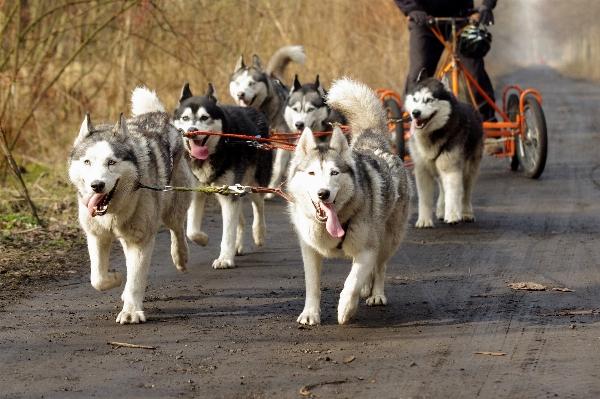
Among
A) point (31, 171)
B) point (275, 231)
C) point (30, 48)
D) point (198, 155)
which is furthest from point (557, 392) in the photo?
point (31, 171)

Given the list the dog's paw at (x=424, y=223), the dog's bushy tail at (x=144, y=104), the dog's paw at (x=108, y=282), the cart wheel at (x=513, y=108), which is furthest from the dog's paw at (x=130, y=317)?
the cart wheel at (x=513, y=108)

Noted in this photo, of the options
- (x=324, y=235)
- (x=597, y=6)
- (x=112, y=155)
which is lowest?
(x=324, y=235)

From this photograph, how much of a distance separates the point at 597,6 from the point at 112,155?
5366 centimetres

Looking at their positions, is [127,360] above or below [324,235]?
below

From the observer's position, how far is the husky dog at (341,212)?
468 centimetres

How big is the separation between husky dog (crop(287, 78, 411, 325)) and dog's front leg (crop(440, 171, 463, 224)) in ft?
8.67

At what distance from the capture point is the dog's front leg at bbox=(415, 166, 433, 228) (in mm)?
7980

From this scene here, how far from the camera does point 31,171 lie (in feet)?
37.1

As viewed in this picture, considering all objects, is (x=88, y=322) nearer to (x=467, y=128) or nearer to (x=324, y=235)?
(x=324, y=235)

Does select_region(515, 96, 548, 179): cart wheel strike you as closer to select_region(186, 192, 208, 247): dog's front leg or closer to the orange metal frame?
the orange metal frame

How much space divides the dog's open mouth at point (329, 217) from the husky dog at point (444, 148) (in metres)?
3.41

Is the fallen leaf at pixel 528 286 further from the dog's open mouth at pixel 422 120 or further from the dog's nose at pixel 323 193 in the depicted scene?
the dog's open mouth at pixel 422 120

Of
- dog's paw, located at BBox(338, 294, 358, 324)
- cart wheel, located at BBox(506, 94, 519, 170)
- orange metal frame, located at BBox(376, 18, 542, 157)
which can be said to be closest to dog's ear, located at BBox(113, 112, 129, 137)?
dog's paw, located at BBox(338, 294, 358, 324)

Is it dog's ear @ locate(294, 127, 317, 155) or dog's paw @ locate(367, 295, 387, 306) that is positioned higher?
dog's ear @ locate(294, 127, 317, 155)
